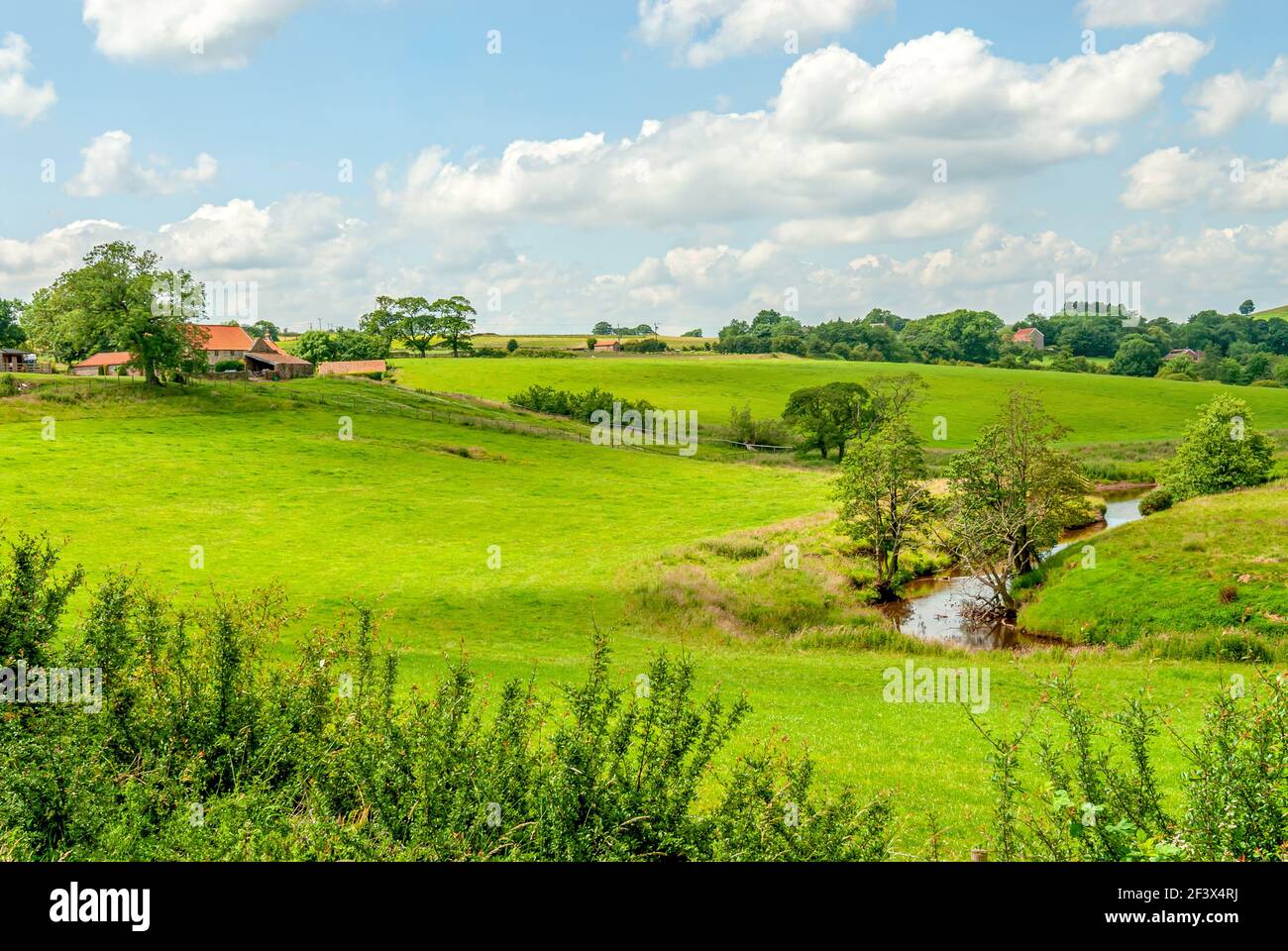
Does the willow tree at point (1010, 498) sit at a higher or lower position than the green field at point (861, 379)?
lower

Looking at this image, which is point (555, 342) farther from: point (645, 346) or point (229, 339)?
point (229, 339)

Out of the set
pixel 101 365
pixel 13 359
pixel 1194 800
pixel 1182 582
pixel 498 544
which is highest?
pixel 13 359

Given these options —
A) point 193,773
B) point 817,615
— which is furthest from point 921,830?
point 817,615

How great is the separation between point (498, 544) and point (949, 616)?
2171 cm

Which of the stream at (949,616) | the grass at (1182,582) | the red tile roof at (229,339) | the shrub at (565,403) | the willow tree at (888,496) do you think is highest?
the red tile roof at (229,339)

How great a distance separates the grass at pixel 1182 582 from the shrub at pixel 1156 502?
36.7ft

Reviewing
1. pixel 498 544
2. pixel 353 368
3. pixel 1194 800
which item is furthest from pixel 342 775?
pixel 353 368

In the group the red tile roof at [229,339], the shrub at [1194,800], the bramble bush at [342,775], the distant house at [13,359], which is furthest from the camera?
the red tile roof at [229,339]

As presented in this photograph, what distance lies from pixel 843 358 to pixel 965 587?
12920 cm

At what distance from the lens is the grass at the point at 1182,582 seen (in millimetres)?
31562

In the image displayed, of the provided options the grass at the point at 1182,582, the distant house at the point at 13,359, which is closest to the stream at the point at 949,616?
the grass at the point at 1182,582

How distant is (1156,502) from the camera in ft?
176

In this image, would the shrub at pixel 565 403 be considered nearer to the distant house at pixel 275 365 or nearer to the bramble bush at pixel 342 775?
the distant house at pixel 275 365

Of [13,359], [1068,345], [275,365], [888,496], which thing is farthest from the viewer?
[1068,345]
